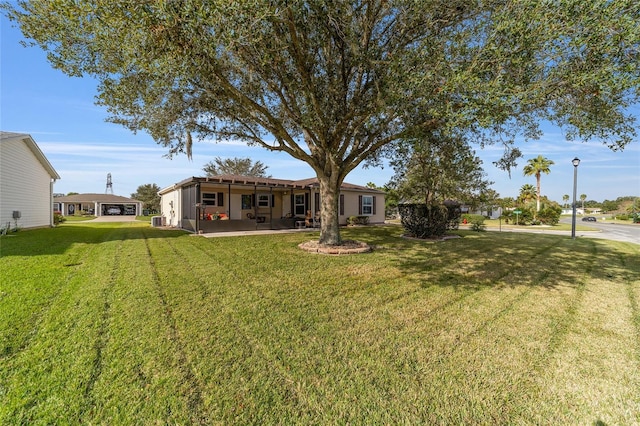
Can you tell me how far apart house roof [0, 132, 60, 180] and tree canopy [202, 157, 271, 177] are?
2127cm

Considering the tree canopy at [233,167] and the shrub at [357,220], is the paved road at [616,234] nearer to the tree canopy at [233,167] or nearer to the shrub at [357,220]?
the shrub at [357,220]

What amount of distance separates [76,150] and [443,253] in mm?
25476

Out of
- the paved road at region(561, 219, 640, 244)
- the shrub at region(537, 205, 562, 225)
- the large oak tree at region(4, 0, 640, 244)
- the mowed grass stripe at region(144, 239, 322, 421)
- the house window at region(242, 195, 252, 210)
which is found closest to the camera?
the mowed grass stripe at region(144, 239, 322, 421)

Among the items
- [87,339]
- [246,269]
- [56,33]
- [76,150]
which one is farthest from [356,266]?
[76,150]

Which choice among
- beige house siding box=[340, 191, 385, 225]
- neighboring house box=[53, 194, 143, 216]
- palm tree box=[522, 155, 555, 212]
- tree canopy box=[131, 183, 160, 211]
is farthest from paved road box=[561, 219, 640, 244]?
tree canopy box=[131, 183, 160, 211]

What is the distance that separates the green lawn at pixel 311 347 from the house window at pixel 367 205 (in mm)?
14867

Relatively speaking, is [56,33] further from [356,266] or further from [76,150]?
[76,150]

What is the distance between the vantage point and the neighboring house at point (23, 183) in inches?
480

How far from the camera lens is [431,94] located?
5.16 m

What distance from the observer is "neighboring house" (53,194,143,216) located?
43281mm

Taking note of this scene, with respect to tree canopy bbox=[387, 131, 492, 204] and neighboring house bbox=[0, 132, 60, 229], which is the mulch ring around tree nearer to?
tree canopy bbox=[387, 131, 492, 204]

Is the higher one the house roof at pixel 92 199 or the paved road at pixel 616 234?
the house roof at pixel 92 199

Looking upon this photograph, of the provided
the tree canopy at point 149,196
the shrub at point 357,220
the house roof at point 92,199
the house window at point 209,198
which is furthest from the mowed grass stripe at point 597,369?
the tree canopy at point 149,196

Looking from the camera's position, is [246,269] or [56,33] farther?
[246,269]
